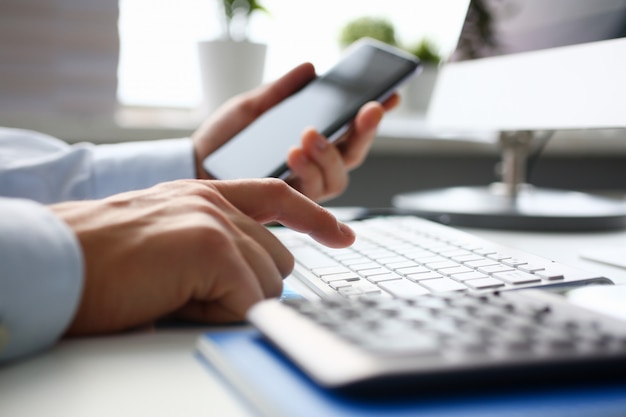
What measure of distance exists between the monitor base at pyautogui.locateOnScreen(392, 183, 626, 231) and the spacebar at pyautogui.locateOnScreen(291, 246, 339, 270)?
0.29 m

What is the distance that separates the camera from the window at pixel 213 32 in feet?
5.10

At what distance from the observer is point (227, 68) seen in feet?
4.54

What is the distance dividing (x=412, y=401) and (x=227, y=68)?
1192 millimetres

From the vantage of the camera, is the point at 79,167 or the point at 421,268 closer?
the point at 421,268

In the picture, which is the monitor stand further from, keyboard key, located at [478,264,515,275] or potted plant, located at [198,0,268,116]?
potted plant, located at [198,0,268,116]

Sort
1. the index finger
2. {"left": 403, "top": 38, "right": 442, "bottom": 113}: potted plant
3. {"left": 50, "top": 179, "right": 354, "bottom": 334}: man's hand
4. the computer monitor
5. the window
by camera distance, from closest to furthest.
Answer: {"left": 50, "top": 179, "right": 354, "bottom": 334}: man's hand < the index finger < the computer monitor < the window < {"left": 403, "top": 38, "right": 442, "bottom": 113}: potted plant

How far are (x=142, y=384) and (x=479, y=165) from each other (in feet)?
4.62

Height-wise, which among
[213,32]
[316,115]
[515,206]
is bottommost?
[515,206]

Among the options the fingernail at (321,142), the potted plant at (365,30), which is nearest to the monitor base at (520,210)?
the fingernail at (321,142)

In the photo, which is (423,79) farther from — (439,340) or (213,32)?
(439,340)

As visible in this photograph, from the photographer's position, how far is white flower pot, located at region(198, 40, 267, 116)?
1369 millimetres

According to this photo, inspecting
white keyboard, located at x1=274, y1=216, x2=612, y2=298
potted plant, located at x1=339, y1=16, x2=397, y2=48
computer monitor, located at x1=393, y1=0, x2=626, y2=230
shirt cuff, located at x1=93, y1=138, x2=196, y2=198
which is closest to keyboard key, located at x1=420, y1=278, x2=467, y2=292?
white keyboard, located at x1=274, y1=216, x2=612, y2=298

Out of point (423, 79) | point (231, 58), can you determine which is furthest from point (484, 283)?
point (423, 79)

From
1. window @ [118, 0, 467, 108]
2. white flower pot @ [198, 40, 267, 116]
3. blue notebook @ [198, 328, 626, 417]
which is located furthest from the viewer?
window @ [118, 0, 467, 108]
